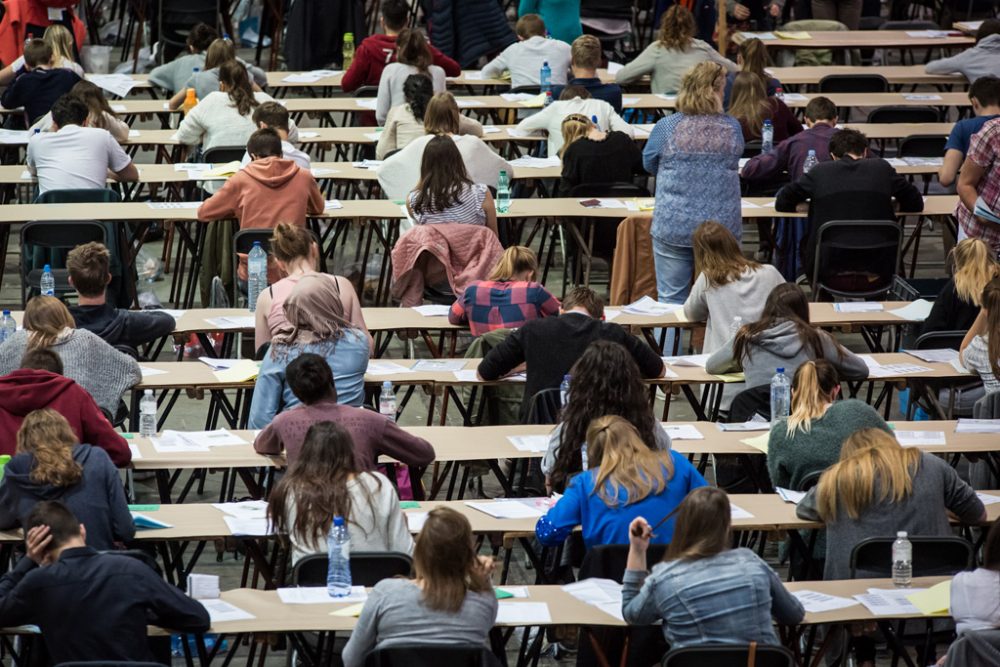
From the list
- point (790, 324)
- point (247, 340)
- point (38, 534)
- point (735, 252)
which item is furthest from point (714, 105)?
point (38, 534)

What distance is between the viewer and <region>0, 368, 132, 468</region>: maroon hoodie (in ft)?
20.3

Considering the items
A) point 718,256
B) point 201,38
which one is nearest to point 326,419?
point 718,256

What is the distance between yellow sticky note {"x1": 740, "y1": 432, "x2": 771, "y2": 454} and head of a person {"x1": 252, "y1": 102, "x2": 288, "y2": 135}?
4065 millimetres

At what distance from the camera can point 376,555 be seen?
543cm

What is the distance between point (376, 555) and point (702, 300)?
117 inches

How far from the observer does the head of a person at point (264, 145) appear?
9141mm

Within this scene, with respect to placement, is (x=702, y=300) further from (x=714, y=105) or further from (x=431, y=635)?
(x=431, y=635)

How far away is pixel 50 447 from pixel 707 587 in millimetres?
2183

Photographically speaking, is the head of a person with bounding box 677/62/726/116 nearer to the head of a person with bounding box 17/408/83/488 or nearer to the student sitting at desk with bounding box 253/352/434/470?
the student sitting at desk with bounding box 253/352/434/470

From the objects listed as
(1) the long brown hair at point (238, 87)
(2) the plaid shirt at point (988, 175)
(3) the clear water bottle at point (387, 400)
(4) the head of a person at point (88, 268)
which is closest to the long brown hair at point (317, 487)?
(3) the clear water bottle at point (387, 400)

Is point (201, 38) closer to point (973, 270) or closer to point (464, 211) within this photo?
point (464, 211)

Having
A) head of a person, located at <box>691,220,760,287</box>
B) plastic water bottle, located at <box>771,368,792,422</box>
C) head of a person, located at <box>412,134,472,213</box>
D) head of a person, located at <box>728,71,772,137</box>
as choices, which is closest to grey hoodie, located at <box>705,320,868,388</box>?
plastic water bottle, located at <box>771,368,792,422</box>

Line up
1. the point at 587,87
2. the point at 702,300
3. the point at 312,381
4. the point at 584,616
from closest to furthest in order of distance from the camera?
the point at 584,616 < the point at 312,381 < the point at 702,300 < the point at 587,87

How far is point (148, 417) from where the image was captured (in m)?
6.88
